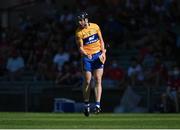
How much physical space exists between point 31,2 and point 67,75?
9.12 m

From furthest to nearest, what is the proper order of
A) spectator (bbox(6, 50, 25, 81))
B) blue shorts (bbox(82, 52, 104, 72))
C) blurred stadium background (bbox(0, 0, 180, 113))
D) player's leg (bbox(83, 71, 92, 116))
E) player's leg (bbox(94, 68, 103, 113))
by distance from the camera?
spectator (bbox(6, 50, 25, 81)), blurred stadium background (bbox(0, 0, 180, 113)), blue shorts (bbox(82, 52, 104, 72)), player's leg (bbox(83, 71, 92, 116)), player's leg (bbox(94, 68, 103, 113))

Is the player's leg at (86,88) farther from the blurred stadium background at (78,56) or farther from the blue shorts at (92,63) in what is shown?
the blurred stadium background at (78,56)

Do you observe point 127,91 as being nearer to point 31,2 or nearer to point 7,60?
point 7,60

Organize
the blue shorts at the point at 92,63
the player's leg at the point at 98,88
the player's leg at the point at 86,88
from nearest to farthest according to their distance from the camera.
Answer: the player's leg at the point at 98,88, the player's leg at the point at 86,88, the blue shorts at the point at 92,63

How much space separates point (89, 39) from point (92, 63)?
571 mm

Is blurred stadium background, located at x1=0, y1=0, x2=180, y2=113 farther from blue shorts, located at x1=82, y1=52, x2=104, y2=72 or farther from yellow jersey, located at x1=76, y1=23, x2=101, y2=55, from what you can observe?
yellow jersey, located at x1=76, y1=23, x2=101, y2=55

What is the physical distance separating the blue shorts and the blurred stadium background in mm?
7826

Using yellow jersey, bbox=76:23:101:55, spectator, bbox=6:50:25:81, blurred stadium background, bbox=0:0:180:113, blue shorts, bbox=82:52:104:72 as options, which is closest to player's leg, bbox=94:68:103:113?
blue shorts, bbox=82:52:104:72

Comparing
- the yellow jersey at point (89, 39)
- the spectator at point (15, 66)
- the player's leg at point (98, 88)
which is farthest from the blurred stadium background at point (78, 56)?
the yellow jersey at point (89, 39)

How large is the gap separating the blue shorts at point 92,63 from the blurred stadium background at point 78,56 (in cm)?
783

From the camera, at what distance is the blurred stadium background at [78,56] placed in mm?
28641

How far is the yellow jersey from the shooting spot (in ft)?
66.3

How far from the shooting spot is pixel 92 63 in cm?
2027

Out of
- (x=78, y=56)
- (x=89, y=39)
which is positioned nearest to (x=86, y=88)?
(x=89, y=39)
